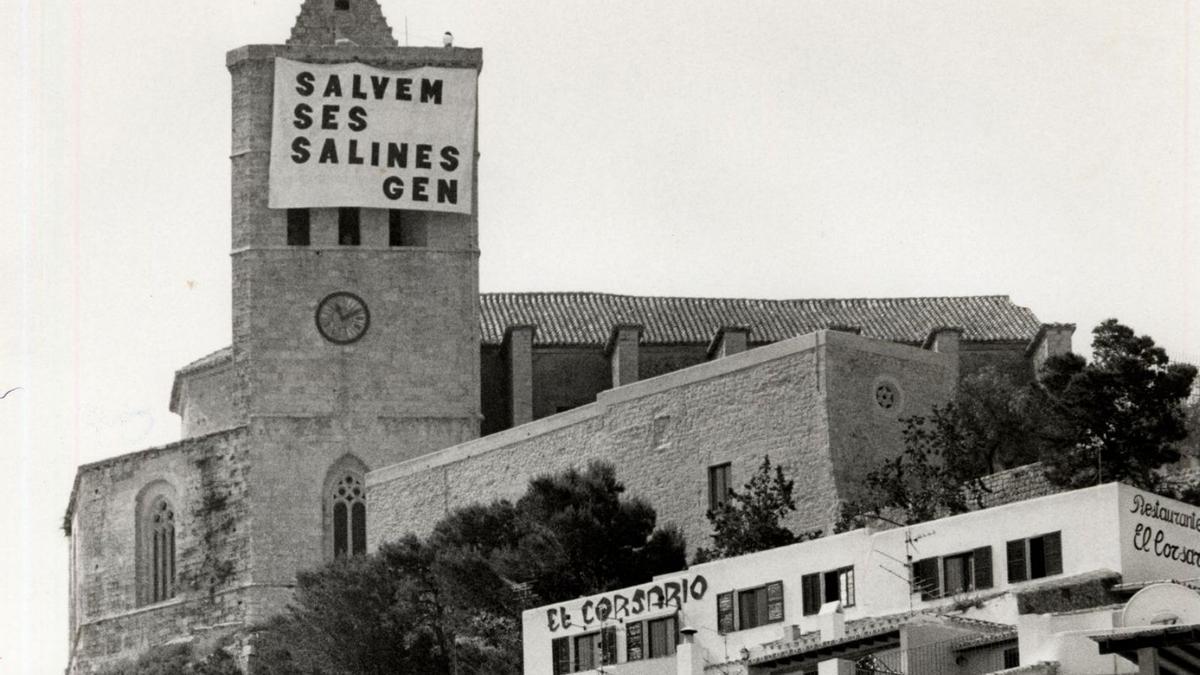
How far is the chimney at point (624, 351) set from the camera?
88.1 m

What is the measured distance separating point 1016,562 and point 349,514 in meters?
28.4

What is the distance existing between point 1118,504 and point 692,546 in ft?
57.4

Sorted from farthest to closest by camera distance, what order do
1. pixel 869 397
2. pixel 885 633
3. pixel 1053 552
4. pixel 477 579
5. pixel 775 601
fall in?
pixel 869 397, pixel 477 579, pixel 775 601, pixel 1053 552, pixel 885 633

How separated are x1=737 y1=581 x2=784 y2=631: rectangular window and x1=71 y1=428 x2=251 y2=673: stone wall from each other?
22811 mm

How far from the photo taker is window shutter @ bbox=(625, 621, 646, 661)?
6625 cm

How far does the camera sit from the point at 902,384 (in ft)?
252

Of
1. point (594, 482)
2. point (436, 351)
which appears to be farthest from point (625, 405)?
point (436, 351)

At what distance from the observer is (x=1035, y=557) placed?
60656 millimetres

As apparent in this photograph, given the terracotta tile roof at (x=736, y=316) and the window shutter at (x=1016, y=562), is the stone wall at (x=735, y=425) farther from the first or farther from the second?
the window shutter at (x=1016, y=562)

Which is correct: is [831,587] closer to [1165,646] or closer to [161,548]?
[1165,646]

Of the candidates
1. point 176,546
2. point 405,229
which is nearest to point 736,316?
point 405,229

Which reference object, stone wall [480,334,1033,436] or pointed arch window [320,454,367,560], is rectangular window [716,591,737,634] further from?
stone wall [480,334,1033,436]

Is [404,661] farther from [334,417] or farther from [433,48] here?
[433,48]

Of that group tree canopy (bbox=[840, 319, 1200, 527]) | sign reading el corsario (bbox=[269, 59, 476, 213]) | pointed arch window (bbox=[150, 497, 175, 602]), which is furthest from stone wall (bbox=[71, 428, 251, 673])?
tree canopy (bbox=[840, 319, 1200, 527])
